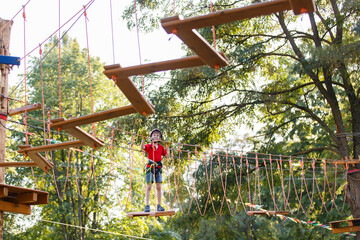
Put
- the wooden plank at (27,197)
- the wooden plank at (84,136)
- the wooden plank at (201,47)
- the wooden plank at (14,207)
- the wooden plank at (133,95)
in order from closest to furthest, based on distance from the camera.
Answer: the wooden plank at (201,47) < the wooden plank at (133,95) < the wooden plank at (84,136) < the wooden plank at (14,207) < the wooden plank at (27,197)

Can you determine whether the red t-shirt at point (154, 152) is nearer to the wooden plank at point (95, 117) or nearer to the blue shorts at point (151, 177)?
the blue shorts at point (151, 177)

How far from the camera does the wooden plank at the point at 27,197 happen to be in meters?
5.18

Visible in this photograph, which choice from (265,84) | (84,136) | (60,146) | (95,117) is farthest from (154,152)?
(265,84)

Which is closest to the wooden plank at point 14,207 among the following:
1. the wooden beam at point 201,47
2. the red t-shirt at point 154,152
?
the red t-shirt at point 154,152

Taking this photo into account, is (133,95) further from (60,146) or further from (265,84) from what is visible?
(265,84)

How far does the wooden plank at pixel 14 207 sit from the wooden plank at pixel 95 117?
4.94 ft

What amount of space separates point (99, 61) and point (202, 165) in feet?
23.0

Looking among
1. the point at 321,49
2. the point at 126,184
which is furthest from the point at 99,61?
the point at 321,49

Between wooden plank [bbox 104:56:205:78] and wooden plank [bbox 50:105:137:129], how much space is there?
0.47m

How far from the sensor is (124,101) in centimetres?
1616

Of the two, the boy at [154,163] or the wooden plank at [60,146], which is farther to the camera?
the boy at [154,163]

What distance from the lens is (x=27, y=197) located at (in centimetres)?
521

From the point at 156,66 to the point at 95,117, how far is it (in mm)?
919

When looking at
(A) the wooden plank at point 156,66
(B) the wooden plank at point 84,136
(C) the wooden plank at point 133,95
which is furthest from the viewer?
(B) the wooden plank at point 84,136
